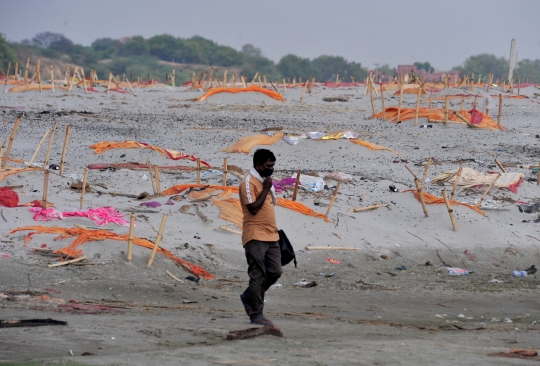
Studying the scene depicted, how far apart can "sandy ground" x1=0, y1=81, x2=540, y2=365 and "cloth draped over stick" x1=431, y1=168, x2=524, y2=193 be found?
0.59 feet

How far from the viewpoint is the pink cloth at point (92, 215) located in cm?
929

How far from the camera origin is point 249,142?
1589cm

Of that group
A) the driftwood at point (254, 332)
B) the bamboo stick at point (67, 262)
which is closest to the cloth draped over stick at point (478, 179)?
the bamboo stick at point (67, 262)

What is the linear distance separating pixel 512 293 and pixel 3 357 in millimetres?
5750

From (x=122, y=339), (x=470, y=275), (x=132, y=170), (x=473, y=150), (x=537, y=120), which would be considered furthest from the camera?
(x=537, y=120)

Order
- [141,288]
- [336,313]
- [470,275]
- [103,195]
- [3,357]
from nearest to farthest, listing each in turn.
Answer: [3,357]
[336,313]
[141,288]
[470,275]
[103,195]

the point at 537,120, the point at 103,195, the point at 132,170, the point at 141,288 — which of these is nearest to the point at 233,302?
the point at 141,288

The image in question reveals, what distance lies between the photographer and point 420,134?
18.0 m

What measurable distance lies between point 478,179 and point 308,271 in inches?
181

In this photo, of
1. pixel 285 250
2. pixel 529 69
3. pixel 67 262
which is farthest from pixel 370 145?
pixel 529 69

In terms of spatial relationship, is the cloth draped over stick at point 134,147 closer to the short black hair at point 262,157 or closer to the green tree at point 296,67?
the short black hair at point 262,157

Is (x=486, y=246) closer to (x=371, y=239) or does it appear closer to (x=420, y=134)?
(x=371, y=239)

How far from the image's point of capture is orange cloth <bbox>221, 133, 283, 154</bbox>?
1563 centimetres

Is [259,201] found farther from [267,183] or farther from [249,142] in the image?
[249,142]
